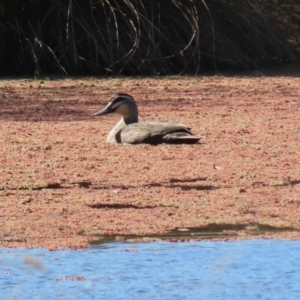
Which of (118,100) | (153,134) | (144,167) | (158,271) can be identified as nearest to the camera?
Answer: (158,271)

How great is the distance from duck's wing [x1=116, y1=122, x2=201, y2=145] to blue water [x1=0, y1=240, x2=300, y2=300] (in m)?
3.85

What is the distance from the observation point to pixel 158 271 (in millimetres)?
5527

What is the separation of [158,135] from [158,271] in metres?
4.51

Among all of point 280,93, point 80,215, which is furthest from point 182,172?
point 280,93

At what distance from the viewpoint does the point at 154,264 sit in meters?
5.64

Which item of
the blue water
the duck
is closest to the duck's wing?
the duck

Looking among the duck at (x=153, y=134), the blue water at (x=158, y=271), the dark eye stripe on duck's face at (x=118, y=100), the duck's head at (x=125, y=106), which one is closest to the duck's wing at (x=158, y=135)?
the duck at (x=153, y=134)

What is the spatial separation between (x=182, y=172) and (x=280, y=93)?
6.08 meters

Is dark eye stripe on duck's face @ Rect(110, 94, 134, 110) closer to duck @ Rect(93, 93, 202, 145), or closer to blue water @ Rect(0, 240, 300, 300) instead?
duck @ Rect(93, 93, 202, 145)

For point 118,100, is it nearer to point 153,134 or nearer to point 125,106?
point 125,106

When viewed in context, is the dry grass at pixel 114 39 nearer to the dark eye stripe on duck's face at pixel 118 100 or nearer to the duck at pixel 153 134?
the dark eye stripe on duck's face at pixel 118 100

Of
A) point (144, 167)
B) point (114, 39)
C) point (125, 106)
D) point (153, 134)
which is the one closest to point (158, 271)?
point (144, 167)

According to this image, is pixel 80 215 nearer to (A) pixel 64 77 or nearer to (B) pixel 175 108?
(B) pixel 175 108

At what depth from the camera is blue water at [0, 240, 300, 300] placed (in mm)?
5141
